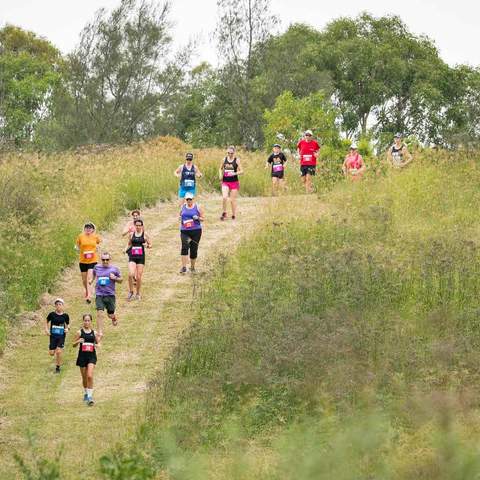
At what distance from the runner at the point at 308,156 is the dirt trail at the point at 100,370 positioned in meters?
3.56

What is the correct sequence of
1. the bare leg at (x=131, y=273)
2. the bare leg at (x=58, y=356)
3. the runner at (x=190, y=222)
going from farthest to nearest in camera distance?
the runner at (x=190, y=222)
the bare leg at (x=131, y=273)
the bare leg at (x=58, y=356)

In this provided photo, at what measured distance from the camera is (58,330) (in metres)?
17.5

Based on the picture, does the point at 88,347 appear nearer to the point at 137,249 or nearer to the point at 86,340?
the point at 86,340

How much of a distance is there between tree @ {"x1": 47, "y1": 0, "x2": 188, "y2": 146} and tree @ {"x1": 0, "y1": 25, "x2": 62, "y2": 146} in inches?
504

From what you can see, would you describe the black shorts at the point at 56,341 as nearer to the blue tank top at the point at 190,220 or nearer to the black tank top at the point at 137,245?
the black tank top at the point at 137,245

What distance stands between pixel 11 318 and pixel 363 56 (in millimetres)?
47688

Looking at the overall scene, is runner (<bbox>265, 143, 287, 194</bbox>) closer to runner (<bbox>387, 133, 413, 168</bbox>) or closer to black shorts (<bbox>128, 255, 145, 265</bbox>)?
runner (<bbox>387, 133, 413, 168</bbox>)

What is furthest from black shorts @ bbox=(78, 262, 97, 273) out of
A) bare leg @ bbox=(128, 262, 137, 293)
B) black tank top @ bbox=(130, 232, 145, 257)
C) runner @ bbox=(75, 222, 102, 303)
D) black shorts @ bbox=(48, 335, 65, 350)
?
black shorts @ bbox=(48, 335, 65, 350)

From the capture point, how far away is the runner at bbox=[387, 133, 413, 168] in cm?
2741

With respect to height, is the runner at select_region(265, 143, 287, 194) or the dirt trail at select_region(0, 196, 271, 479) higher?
the runner at select_region(265, 143, 287, 194)

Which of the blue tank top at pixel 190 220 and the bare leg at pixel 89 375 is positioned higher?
the blue tank top at pixel 190 220

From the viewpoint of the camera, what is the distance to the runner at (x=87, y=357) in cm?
1611

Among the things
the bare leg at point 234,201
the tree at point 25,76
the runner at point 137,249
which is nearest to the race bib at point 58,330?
the runner at point 137,249

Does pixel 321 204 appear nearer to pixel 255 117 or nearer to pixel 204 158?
pixel 204 158
